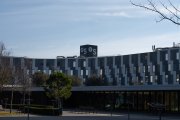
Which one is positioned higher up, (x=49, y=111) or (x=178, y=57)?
(x=178, y=57)

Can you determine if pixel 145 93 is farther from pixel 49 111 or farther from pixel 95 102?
pixel 49 111

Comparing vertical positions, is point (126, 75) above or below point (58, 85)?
above

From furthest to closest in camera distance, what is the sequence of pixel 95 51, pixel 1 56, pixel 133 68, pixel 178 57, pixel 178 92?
pixel 95 51
pixel 133 68
pixel 178 57
pixel 178 92
pixel 1 56

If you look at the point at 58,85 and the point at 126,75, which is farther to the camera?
the point at 126,75

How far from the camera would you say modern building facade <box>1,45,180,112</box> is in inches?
2245

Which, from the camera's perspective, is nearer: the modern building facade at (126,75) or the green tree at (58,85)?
the green tree at (58,85)

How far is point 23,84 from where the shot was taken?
198 ft

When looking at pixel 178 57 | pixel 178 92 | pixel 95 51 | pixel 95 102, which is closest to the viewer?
pixel 178 92

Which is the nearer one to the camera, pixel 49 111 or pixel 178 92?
pixel 49 111

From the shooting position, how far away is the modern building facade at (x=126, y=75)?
57.0 metres

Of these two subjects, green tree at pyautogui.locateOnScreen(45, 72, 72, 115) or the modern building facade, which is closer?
green tree at pyautogui.locateOnScreen(45, 72, 72, 115)

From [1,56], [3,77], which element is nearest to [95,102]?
[1,56]

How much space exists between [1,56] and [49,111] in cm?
1000

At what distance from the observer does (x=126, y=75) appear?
106 m
